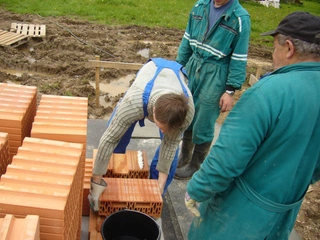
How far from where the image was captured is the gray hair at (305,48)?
5.29 ft

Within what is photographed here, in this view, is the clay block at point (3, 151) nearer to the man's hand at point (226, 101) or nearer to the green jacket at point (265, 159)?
the green jacket at point (265, 159)

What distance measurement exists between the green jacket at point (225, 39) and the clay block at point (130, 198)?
1382 mm

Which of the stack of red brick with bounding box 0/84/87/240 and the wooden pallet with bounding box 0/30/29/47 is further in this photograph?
the wooden pallet with bounding box 0/30/29/47

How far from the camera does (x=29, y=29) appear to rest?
9.47 metres

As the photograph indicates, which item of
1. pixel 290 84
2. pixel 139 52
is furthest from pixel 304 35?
pixel 139 52

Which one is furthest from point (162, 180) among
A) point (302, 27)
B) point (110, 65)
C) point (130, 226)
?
point (110, 65)

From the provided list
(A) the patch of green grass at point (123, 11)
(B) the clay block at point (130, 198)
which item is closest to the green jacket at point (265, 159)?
(B) the clay block at point (130, 198)

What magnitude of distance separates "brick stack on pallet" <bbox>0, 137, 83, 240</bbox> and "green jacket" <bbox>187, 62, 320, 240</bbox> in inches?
29.7

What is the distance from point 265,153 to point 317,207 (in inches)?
112

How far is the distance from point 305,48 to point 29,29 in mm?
9245

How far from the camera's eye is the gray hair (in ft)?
5.29

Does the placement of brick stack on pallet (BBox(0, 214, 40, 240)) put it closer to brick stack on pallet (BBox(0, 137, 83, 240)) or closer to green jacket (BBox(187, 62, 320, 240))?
brick stack on pallet (BBox(0, 137, 83, 240))

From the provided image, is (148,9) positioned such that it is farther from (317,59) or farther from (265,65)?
(317,59)

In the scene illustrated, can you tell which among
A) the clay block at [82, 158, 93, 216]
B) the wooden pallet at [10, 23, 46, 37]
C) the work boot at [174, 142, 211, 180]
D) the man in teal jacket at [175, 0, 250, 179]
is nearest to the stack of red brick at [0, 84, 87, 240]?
the clay block at [82, 158, 93, 216]
